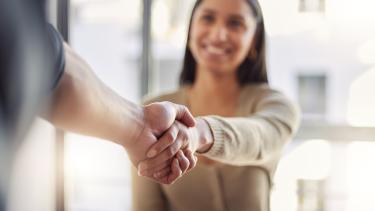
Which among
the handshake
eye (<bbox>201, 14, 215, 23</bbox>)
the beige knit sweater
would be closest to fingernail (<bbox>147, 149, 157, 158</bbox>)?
the handshake

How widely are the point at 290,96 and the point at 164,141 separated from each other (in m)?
0.26

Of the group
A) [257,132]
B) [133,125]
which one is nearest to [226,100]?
[257,132]

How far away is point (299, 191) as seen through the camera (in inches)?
28.3

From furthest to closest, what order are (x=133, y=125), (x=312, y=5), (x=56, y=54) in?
(x=312, y=5) → (x=133, y=125) → (x=56, y=54)

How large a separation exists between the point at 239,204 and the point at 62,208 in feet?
0.97

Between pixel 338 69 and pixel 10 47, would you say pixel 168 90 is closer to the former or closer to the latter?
pixel 338 69

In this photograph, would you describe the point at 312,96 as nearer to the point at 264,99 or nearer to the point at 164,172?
the point at 264,99

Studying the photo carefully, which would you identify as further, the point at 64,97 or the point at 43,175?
the point at 43,175

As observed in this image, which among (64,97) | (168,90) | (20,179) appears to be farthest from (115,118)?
(20,179)

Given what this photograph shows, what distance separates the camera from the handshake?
529 millimetres

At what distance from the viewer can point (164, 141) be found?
529mm

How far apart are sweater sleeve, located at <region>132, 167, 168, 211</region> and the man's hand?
19 centimetres

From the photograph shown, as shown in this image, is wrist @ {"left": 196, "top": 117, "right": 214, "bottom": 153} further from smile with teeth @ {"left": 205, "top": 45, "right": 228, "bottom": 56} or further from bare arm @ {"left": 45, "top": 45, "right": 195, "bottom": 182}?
smile with teeth @ {"left": 205, "top": 45, "right": 228, "bottom": 56}

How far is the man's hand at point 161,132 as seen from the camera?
529 millimetres
